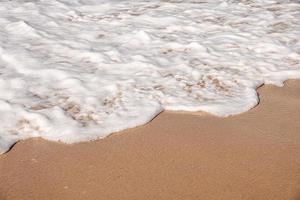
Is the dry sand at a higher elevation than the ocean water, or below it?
higher

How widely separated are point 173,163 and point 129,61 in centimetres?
173

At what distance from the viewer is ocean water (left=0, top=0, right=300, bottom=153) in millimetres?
2703

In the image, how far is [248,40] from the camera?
4.19 m

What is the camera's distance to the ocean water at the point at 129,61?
2.70 metres

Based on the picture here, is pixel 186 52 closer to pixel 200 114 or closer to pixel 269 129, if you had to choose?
pixel 200 114

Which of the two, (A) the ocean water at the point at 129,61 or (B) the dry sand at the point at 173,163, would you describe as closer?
(B) the dry sand at the point at 173,163

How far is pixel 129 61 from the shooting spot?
144 inches

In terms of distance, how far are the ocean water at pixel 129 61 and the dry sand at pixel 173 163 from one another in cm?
16

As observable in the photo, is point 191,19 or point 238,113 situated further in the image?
point 191,19

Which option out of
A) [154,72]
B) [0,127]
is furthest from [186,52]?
[0,127]

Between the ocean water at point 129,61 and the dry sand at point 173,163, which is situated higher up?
the dry sand at point 173,163

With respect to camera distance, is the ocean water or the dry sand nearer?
the dry sand

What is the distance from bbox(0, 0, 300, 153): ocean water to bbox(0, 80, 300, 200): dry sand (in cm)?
16

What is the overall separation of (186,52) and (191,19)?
4.22 ft
